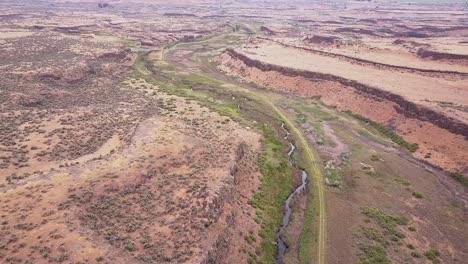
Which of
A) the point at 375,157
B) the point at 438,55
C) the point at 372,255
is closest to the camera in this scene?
the point at 372,255

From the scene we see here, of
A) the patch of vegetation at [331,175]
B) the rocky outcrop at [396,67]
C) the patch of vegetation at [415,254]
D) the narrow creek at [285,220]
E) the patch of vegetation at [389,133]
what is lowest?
the narrow creek at [285,220]

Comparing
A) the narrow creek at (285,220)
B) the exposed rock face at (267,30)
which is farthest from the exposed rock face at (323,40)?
the narrow creek at (285,220)

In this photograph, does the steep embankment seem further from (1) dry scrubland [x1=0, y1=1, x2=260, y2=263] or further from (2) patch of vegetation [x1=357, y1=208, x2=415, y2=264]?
(1) dry scrubland [x1=0, y1=1, x2=260, y2=263]

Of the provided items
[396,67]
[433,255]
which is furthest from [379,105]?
[433,255]

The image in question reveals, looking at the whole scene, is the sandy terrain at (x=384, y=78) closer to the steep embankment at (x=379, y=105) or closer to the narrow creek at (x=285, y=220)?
the steep embankment at (x=379, y=105)

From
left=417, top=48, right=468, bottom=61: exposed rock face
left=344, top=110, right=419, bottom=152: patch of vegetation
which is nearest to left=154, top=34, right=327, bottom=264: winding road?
left=344, top=110, right=419, bottom=152: patch of vegetation

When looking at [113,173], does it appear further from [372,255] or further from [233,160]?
[372,255]
